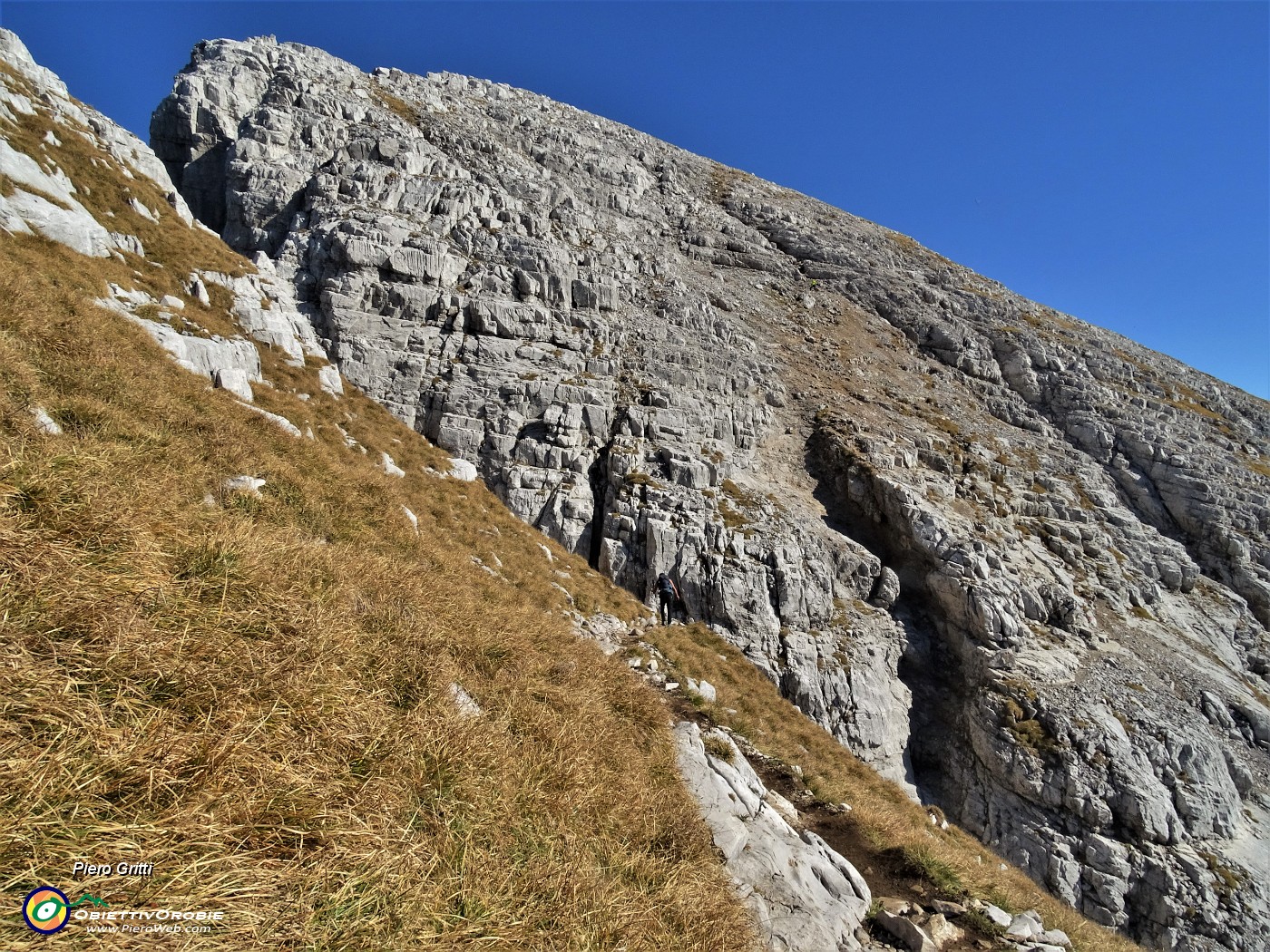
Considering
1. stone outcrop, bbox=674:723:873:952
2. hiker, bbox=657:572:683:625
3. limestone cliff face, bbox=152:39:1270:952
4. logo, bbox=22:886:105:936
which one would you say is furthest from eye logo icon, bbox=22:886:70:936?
limestone cliff face, bbox=152:39:1270:952

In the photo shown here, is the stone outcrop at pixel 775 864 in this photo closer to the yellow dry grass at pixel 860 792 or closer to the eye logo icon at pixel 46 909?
the yellow dry grass at pixel 860 792

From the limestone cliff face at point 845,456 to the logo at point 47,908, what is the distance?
2437cm

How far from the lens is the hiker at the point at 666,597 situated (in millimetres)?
23136

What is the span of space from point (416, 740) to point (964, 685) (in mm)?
32962

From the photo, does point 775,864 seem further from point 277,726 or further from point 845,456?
point 845,456

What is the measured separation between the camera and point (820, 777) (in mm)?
10273

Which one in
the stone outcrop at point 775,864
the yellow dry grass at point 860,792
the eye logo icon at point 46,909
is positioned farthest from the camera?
the yellow dry grass at point 860,792

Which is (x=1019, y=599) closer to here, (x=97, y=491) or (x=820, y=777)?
(x=820, y=777)

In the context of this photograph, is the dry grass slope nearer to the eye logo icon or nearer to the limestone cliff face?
the eye logo icon

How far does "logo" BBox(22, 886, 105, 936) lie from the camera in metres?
2.06

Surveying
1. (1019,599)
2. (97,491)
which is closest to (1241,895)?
(1019,599)

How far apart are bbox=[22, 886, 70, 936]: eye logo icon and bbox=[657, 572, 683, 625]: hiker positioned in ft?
69.1

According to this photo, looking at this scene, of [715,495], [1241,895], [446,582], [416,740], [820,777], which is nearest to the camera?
[416,740]

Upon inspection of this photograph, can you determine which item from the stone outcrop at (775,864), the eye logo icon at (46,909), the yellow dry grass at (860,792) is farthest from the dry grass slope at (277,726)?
the yellow dry grass at (860,792)
